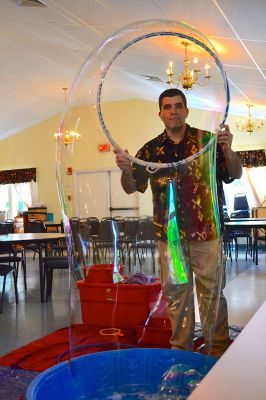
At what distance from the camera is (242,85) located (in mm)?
6500

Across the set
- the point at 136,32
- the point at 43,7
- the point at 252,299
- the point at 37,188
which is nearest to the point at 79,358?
the point at 136,32

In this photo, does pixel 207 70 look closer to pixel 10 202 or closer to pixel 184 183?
pixel 184 183

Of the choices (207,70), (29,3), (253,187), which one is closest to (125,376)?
(207,70)

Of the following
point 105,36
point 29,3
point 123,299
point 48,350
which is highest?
point 29,3

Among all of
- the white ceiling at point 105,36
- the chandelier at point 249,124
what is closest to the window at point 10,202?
the white ceiling at point 105,36

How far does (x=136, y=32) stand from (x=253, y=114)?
9.14m

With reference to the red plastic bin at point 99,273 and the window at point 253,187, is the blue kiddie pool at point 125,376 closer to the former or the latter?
the red plastic bin at point 99,273

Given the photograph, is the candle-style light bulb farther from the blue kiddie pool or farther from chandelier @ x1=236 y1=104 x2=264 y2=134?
chandelier @ x1=236 y1=104 x2=264 y2=134

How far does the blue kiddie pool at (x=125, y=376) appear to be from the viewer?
84cm

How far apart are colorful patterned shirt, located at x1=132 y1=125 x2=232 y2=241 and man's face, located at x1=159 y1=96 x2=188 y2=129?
0.03m

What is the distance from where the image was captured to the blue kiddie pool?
84cm

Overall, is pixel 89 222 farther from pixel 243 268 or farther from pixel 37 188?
pixel 37 188

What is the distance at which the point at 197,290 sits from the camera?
0.82 metres

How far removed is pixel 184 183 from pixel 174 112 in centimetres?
14
